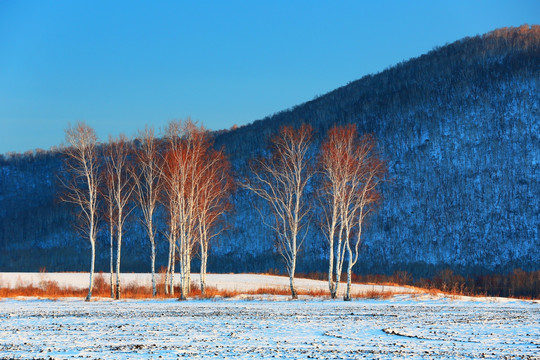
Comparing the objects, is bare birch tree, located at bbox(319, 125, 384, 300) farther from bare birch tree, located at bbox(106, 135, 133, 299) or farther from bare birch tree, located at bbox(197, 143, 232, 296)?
bare birch tree, located at bbox(106, 135, 133, 299)

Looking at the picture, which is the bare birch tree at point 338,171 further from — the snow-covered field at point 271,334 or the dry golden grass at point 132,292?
the snow-covered field at point 271,334

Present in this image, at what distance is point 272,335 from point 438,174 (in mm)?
97126

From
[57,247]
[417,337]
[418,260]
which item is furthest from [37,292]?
[57,247]

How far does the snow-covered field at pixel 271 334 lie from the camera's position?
14344mm

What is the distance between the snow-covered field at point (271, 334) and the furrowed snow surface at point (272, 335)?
0.08 ft

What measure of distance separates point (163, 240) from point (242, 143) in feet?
101

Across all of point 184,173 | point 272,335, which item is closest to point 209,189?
point 184,173

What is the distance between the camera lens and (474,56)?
5182 inches

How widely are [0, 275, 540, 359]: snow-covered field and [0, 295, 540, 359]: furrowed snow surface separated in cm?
2

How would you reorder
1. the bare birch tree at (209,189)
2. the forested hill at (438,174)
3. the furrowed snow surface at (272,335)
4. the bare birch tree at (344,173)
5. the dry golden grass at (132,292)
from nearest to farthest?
the furrowed snow surface at (272,335), the bare birch tree at (344,173), the dry golden grass at (132,292), the bare birch tree at (209,189), the forested hill at (438,174)

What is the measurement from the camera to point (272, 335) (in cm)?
1811

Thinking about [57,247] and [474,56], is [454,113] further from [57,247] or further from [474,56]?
[57,247]

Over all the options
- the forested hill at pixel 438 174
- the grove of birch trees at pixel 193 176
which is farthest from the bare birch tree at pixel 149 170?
the forested hill at pixel 438 174

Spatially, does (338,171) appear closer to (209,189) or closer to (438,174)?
(209,189)
